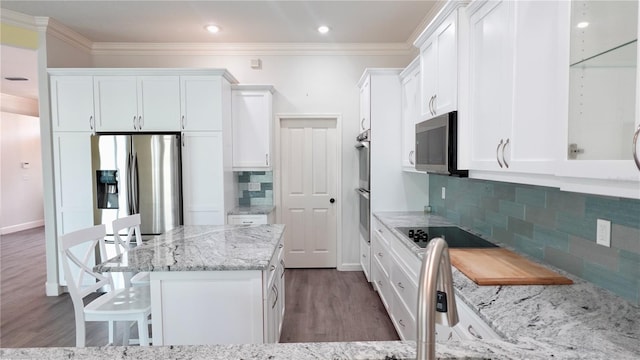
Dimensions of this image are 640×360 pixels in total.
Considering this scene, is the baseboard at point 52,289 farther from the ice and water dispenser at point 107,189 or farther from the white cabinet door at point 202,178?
the white cabinet door at point 202,178

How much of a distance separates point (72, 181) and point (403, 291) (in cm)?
357

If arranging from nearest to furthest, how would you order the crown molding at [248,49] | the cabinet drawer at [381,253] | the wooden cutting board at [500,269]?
1. the wooden cutting board at [500,269]
2. the cabinet drawer at [381,253]
3. the crown molding at [248,49]

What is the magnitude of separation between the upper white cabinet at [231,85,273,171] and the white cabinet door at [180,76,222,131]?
1.56 feet

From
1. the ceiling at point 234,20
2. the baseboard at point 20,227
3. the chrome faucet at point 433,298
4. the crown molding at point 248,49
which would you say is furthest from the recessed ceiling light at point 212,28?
the baseboard at point 20,227

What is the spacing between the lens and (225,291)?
70.7 inches

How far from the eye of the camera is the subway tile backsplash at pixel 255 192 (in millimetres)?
4402

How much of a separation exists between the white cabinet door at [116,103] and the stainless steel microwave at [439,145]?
9.56 ft

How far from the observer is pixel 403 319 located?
8.12 ft

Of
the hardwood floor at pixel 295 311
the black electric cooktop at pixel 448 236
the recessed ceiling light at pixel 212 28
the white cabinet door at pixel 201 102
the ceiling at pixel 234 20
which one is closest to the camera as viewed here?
the black electric cooktop at pixel 448 236

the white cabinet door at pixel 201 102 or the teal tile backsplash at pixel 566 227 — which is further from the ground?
the white cabinet door at pixel 201 102

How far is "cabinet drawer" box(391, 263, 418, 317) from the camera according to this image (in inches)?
86.0

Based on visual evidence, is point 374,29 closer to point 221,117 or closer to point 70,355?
point 221,117

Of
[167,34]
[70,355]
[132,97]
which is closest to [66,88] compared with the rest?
[132,97]

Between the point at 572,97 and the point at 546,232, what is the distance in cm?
91
